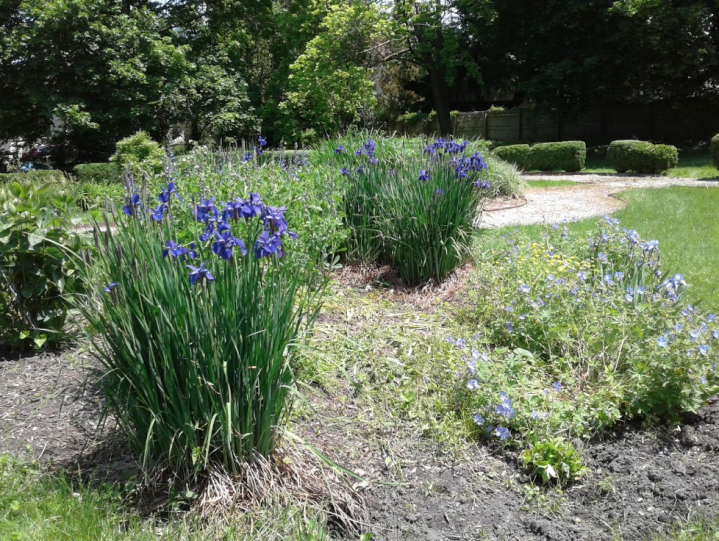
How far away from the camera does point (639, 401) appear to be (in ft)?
10.2

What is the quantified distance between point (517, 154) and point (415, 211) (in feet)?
43.5

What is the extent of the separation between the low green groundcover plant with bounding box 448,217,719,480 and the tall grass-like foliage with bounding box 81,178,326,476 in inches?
48.7

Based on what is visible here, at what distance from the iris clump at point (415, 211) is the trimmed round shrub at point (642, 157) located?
11.7m

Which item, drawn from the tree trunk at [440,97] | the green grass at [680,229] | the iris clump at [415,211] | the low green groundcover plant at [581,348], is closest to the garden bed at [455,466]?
the low green groundcover plant at [581,348]

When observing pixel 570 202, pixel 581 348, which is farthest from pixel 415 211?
pixel 570 202

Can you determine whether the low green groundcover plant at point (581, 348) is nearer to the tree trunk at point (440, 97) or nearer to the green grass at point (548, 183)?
the green grass at point (548, 183)

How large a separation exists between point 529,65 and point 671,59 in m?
5.97

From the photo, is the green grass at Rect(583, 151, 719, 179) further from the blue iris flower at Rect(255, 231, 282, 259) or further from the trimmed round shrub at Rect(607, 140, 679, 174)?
the blue iris flower at Rect(255, 231, 282, 259)

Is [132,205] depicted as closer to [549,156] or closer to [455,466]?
[455,466]

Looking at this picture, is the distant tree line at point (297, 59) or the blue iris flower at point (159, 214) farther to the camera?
the distant tree line at point (297, 59)

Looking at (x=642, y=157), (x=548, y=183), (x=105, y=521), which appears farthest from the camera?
(x=642, y=157)

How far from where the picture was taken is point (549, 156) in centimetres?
1688

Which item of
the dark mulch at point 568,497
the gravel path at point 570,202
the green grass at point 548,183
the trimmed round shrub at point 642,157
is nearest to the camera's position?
the dark mulch at point 568,497

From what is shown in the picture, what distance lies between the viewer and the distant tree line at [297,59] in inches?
693
